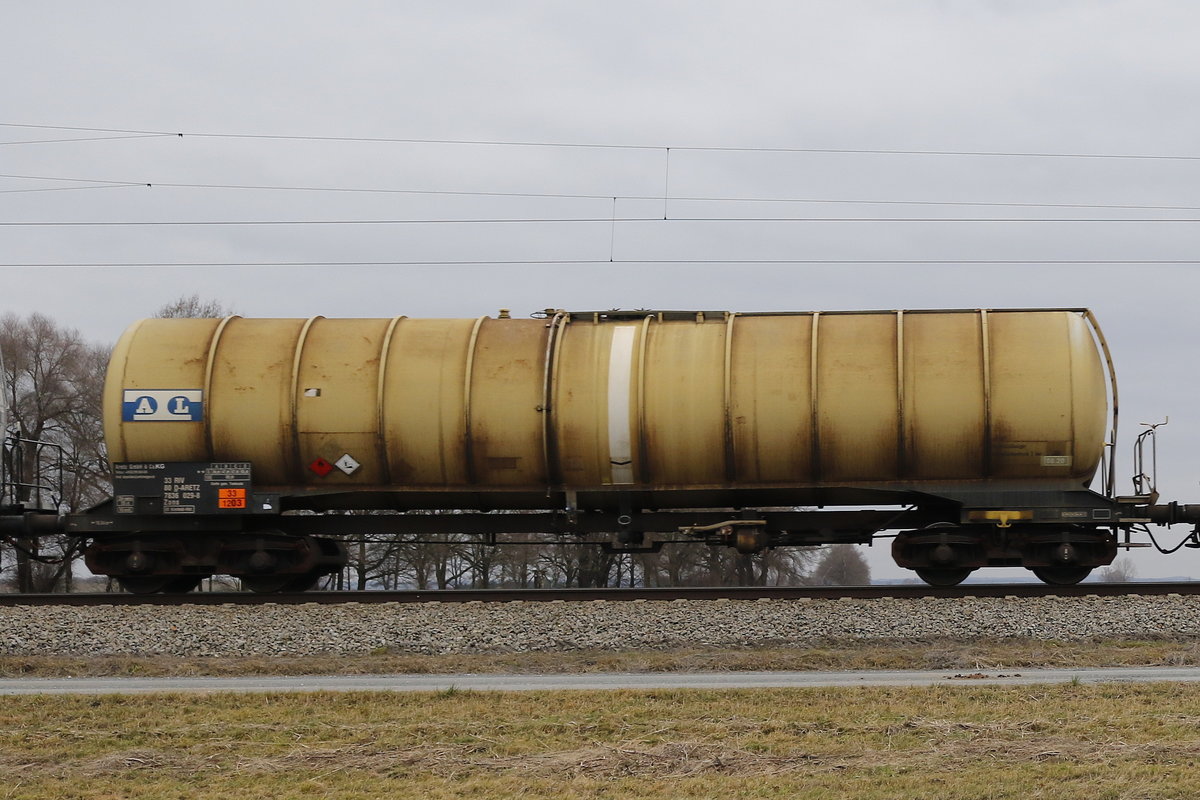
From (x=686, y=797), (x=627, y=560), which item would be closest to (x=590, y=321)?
(x=686, y=797)

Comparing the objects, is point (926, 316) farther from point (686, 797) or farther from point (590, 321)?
point (686, 797)

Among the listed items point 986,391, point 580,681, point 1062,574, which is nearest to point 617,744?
point 580,681

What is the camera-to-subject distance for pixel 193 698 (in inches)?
396

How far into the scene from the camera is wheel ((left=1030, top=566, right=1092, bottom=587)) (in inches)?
653

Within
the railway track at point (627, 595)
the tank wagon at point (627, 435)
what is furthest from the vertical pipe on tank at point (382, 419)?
the railway track at point (627, 595)

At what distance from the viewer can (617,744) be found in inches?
321

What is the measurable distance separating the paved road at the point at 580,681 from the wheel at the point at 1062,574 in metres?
5.50

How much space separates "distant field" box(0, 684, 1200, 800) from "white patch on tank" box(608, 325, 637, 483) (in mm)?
6572

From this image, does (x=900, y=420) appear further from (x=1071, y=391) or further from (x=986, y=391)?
(x=1071, y=391)

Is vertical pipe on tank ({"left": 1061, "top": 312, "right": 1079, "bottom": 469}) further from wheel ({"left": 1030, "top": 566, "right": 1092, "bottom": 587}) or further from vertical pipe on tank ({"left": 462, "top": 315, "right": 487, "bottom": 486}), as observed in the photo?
vertical pipe on tank ({"left": 462, "top": 315, "right": 487, "bottom": 486})

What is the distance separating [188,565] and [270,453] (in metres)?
2.11

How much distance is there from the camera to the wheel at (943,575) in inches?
662

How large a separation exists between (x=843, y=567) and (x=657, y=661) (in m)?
45.8

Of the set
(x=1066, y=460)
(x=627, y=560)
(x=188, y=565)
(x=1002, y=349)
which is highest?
(x=1002, y=349)
